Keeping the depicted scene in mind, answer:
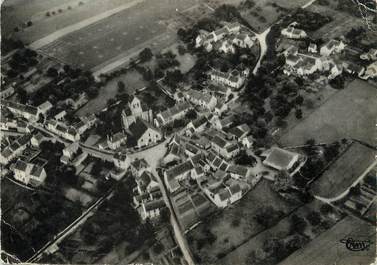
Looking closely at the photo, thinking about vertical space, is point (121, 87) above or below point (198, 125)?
above

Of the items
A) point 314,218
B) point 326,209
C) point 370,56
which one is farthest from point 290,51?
point 314,218

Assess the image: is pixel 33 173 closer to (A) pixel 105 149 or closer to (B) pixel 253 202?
(A) pixel 105 149

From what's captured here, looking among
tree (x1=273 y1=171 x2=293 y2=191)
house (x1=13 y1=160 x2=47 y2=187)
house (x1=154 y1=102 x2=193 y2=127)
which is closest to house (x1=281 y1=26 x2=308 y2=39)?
house (x1=154 y1=102 x2=193 y2=127)

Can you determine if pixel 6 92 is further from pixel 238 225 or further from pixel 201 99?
pixel 238 225

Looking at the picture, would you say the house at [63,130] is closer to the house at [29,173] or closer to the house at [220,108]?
the house at [29,173]

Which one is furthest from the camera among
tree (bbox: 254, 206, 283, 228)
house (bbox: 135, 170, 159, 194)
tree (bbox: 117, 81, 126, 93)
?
tree (bbox: 117, 81, 126, 93)

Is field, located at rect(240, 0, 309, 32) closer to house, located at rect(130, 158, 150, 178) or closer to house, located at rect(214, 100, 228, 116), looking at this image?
house, located at rect(214, 100, 228, 116)

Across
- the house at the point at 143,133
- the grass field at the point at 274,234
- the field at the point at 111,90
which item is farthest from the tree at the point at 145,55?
the grass field at the point at 274,234
